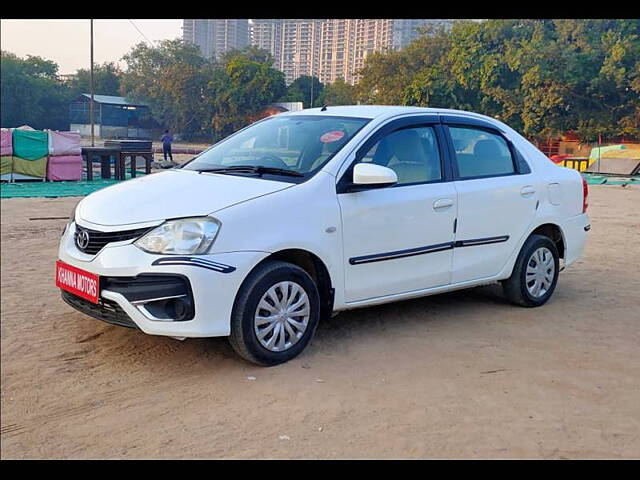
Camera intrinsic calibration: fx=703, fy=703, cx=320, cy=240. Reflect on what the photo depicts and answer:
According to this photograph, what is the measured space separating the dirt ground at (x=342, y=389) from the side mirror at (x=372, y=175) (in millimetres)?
1192

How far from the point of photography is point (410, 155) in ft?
17.9

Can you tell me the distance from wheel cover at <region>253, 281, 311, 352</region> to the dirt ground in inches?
6.9

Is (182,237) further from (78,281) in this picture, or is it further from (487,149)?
(487,149)

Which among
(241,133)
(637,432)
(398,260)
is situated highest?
(241,133)

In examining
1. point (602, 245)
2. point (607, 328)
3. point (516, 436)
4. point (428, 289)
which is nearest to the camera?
point (516, 436)

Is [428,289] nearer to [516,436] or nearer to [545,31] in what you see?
[516,436]

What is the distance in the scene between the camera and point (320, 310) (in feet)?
16.1

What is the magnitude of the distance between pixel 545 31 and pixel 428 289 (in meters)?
41.9

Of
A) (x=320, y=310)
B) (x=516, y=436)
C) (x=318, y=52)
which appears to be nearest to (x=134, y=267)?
(x=320, y=310)

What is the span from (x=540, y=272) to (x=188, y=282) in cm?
359

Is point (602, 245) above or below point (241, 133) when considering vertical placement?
below

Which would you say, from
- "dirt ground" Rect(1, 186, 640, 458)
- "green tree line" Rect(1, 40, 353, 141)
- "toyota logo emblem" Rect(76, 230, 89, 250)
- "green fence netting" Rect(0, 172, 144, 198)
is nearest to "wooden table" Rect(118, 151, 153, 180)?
"green fence netting" Rect(0, 172, 144, 198)

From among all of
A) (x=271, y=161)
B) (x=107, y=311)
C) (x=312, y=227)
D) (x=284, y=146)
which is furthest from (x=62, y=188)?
(x=312, y=227)

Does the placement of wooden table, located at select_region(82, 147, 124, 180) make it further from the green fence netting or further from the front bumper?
the front bumper
